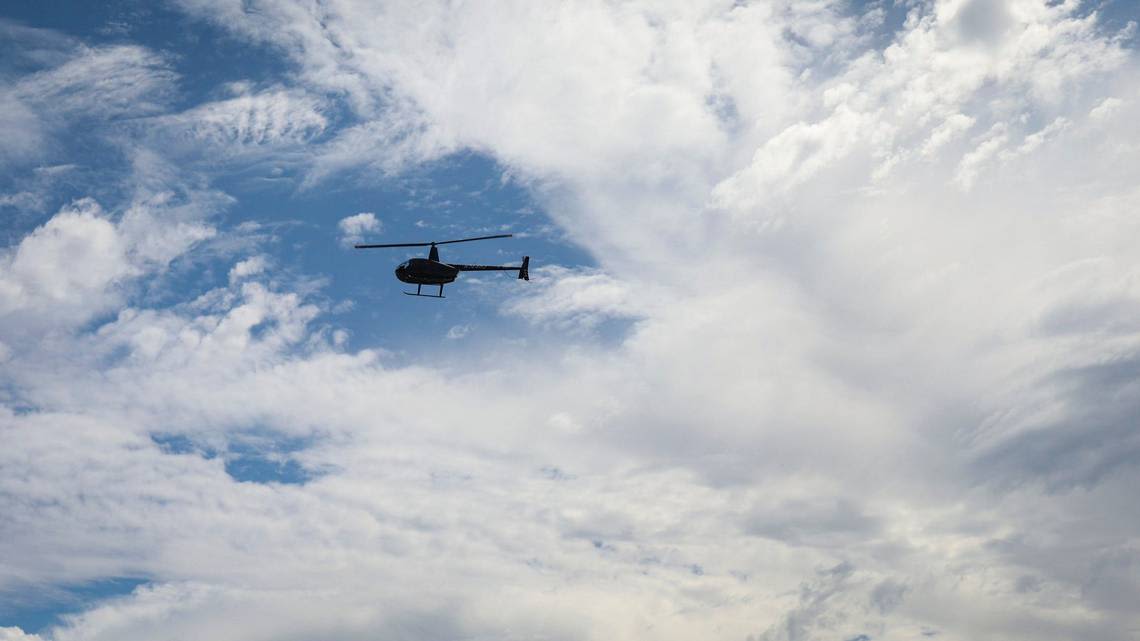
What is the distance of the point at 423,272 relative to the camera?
556 ft

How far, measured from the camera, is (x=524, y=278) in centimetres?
18938

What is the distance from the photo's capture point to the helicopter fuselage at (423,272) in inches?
6673

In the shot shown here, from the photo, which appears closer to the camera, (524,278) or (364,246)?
(364,246)

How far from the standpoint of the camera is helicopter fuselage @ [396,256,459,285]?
169500 millimetres

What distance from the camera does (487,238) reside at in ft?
538

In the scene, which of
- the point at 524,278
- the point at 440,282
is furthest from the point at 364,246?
the point at 524,278

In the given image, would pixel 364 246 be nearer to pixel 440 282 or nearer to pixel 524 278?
pixel 440 282

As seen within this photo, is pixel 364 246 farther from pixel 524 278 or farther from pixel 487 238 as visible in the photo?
pixel 524 278

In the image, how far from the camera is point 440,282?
564 feet

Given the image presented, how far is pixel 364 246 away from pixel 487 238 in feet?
78.9

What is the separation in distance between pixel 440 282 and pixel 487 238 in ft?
49.3

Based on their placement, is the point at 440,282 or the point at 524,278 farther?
the point at 524,278

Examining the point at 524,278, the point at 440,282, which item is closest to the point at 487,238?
the point at 440,282

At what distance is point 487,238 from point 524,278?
26.7 metres
